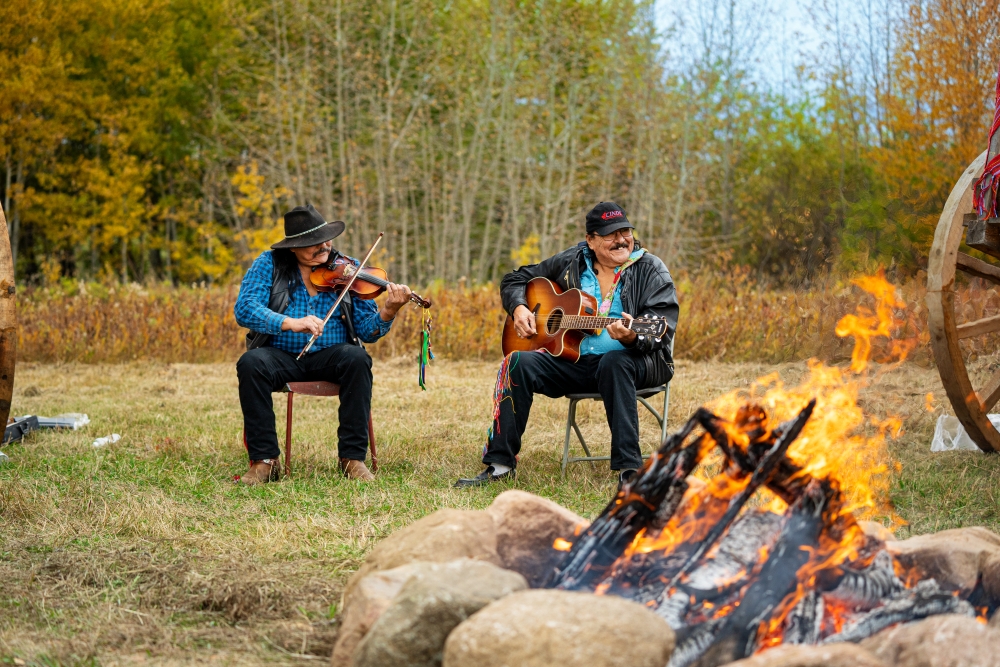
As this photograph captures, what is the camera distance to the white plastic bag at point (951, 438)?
5.08 metres

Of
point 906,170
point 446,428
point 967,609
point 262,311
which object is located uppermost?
point 906,170

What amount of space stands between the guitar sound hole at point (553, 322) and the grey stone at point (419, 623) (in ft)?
8.81

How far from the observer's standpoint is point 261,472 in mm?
4656

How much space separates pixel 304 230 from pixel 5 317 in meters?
1.73

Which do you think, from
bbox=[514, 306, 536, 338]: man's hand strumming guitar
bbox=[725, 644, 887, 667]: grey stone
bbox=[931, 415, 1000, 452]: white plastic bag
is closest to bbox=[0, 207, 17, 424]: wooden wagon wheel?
bbox=[514, 306, 536, 338]: man's hand strumming guitar

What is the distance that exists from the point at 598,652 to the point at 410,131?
44.8ft

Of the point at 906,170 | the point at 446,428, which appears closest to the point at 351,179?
the point at 906,170

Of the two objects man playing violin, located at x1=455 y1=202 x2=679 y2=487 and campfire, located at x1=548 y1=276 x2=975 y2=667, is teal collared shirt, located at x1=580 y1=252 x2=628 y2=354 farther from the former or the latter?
campfire, located at x1=548 y1=276 x2=975 y2=667

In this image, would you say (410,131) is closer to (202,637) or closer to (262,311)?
(262,311)

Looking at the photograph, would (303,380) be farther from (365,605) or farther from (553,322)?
(365,605)

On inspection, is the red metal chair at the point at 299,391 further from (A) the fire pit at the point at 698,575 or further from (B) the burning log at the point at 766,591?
(B) the burning log at the point at 766,591

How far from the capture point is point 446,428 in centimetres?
614

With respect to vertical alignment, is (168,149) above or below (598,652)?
above

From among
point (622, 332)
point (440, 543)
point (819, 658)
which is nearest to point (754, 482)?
point (819, 658)
